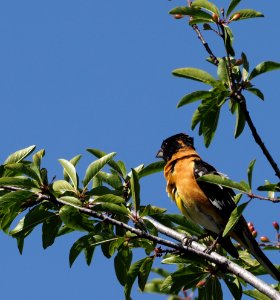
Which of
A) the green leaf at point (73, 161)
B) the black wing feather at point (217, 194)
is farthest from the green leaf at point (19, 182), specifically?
the black wing feather at point (217, 194)

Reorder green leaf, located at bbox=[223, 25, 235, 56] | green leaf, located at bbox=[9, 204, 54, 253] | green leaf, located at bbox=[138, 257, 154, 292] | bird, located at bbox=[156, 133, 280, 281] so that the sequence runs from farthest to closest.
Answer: bird, located at bbox=[156, 133, 280, 281] → green leaf, located at bbox=[138, 257, 154, 292] → green leaf, located at bbox=[9, 204, 54, 253] → green leaf, located at bbox=[223, 25, 235, 56]

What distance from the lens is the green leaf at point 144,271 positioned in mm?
4457

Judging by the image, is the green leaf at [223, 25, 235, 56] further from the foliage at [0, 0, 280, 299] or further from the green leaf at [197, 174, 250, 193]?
the green leaf at [197, 174, 250, 193]

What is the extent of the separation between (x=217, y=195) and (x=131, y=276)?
1866 millimetres

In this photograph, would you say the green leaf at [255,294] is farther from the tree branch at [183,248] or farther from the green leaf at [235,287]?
the tree branch at [183,248]

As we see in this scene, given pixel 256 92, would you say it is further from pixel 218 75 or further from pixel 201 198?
pixel 201 198

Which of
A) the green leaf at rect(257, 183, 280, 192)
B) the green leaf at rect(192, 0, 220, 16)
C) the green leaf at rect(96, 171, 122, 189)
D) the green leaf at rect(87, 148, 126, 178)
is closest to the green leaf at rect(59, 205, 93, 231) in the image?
the green leaf at rect(96, 171, 122, 189)

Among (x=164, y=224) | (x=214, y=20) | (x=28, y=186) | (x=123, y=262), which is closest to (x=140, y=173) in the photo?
(x=164, y=224)

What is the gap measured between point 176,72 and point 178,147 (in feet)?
9.27

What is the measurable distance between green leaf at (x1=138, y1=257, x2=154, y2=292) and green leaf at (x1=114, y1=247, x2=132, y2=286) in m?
0.12

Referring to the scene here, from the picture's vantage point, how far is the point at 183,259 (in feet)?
14.9

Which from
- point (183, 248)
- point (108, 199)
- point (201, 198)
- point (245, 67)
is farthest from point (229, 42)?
point (201, 198)

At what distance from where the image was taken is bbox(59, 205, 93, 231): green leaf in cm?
409

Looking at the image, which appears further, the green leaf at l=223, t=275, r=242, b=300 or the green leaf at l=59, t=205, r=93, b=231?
the green leaf at l=223, t=275, r=242, b=300
